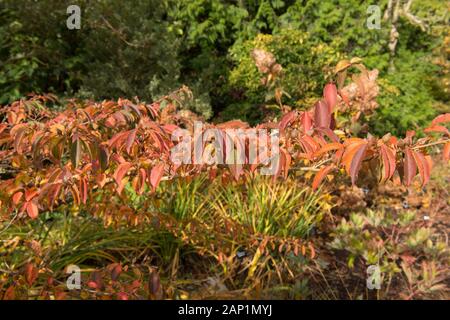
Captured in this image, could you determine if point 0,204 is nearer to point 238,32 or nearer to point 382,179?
point 382,179

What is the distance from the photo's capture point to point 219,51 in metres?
6.53

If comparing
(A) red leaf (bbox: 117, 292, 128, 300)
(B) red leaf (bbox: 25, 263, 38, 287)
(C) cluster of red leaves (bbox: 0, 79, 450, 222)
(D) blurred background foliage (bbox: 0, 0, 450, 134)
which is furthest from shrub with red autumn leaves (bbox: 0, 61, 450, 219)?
(D) blurred background foliage (bbox: 0, 0, 450, 134)

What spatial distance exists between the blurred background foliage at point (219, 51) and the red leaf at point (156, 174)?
3.01 meters

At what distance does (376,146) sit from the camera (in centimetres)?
148

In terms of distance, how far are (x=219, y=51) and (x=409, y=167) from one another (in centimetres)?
533

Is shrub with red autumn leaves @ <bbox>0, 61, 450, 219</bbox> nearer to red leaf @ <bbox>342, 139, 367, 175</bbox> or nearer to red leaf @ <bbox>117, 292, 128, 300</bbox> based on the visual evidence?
red leaf @ <bbox>342, 139, 367, 175</bbox>

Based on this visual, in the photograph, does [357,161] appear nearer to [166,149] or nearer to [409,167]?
[409,167]

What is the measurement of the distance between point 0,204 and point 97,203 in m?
0.84

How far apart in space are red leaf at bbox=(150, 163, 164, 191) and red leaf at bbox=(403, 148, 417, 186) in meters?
0.78

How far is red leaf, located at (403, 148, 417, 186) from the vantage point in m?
1.43

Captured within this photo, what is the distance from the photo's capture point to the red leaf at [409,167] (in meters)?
1.43

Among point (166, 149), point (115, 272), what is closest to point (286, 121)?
point (166, 149)

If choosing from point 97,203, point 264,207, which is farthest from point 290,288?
point 97,203

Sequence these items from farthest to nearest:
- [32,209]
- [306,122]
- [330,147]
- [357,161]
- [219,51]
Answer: [219,51] < [32,209] < [306,122] < [330,147] < [357,161]
